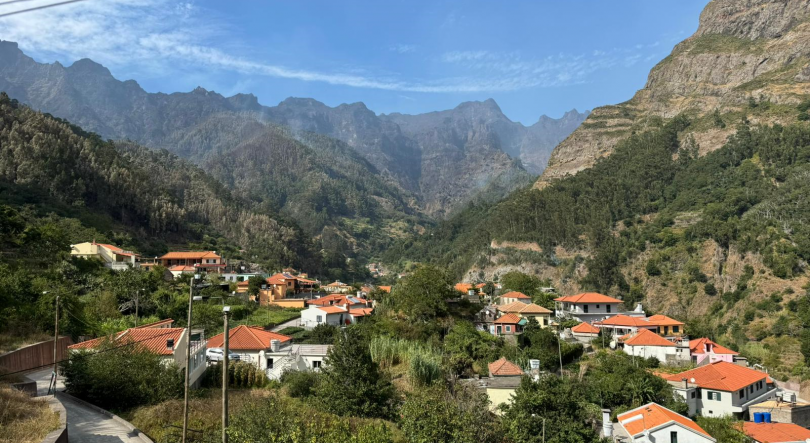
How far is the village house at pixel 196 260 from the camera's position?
6750cm

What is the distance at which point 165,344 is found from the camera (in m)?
23.0

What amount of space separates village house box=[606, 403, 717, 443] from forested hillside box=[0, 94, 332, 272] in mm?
55412

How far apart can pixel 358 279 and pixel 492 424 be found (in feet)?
352

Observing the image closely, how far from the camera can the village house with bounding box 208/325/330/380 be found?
90.1 feet

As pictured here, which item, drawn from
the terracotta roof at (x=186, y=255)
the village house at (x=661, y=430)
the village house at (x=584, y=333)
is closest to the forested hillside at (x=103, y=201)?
the terracotta roof at (x=186, y=255)

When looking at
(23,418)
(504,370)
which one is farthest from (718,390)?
(23,418)

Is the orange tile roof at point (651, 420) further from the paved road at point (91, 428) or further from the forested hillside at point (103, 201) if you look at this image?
the forested hillside at point (103, 201)

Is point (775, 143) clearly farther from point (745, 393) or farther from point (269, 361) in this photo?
point (269, 361)

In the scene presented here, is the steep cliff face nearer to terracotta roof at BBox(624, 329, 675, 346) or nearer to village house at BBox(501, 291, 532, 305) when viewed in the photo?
village house at BBox(501, 291, 532, 305)

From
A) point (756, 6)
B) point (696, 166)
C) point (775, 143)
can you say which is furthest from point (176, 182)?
point (756, 6)

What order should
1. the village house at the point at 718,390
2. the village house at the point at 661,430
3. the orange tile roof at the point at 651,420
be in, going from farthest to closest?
the village house at the point at 718,390
the orange tile roof at the point at 651,420
the village house at the point at 661,430

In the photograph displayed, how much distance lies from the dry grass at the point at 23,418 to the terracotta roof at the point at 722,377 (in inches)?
1241

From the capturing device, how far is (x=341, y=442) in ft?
43.6

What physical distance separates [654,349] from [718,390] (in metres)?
8.90
